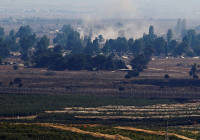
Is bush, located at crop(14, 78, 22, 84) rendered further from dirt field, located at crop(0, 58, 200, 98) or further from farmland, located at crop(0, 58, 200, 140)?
dirt field, located at crop(0, 58, 200, 98)

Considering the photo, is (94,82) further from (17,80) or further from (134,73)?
(17,80)

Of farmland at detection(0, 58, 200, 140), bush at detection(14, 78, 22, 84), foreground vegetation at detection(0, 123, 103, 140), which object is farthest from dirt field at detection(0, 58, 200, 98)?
foreground vegetation at detection(0, 123, 103, 140)

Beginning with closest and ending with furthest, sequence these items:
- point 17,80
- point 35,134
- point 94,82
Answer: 1. point 35,134
2. point 17,80
3. point 94,82

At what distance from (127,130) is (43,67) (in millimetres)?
102689

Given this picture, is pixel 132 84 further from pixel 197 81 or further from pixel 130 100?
pixel 130 100

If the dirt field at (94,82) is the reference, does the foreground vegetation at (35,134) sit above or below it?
above

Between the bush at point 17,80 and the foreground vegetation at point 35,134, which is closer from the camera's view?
the foreground vegetation at point 35,134

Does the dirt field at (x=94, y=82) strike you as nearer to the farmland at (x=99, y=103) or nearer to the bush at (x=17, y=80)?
the farmland at (x=99, y=103)

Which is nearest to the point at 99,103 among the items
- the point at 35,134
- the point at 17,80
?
the point at 17,80

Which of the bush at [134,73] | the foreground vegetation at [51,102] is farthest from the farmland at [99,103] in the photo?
the bush at [134,73]

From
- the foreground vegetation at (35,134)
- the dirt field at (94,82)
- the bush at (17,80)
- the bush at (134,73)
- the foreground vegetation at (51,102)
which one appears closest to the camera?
the foreground vegetation at (35,134)

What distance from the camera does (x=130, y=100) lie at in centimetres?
12100

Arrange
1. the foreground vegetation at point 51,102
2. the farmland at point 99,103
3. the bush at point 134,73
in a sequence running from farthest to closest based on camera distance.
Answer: the bush at point 134,73, the foreground vegetation at point 51,102, the farmland at point 99,103

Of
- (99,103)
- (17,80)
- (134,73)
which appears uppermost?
(134,73)
